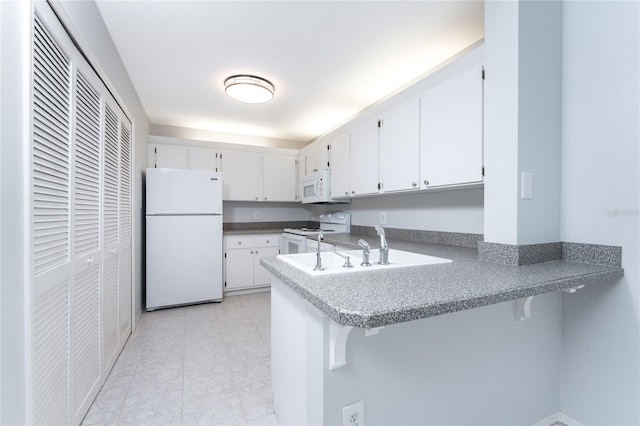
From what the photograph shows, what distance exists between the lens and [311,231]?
356 centimetres

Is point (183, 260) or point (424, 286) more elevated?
point (424, 286)

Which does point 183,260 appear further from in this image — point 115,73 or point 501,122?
point 501,122

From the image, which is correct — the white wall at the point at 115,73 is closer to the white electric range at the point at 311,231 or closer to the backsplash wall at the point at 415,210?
the backsplash wall at the point at 415,210

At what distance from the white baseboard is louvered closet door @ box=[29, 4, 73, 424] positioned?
2.21m

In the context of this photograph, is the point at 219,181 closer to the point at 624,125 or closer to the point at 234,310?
the point at 234,310

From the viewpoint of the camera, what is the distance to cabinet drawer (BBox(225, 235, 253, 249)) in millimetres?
3650

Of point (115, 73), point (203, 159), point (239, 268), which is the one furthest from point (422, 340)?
point (203, 159)

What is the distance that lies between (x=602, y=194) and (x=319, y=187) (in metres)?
Answer: 2.57

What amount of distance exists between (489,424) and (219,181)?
3.21m

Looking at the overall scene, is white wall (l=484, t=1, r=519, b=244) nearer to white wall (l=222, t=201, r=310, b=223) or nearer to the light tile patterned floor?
the light tile patterned floor

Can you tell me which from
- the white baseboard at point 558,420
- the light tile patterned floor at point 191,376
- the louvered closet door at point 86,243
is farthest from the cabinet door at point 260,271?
the white baseboard at point 558,420

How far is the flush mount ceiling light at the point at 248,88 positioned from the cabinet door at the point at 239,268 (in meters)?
1.93

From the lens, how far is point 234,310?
3.16 m

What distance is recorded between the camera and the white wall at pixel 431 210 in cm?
205
